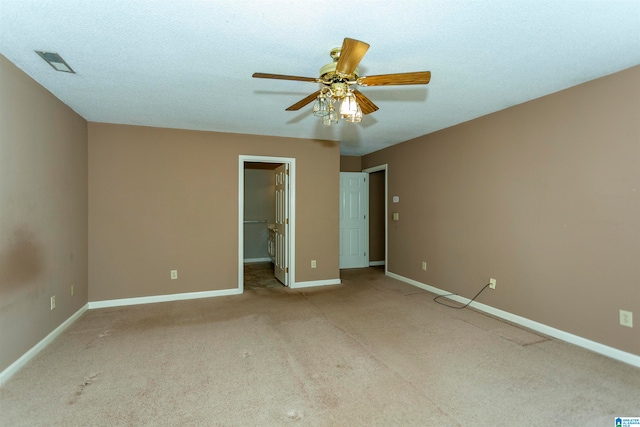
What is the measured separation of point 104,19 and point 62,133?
6.51ft

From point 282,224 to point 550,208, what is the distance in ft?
11.6

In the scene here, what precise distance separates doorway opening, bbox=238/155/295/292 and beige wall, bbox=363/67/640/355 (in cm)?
216

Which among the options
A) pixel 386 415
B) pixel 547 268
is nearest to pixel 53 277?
pixel 386 415

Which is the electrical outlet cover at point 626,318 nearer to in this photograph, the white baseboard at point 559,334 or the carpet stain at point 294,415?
the white baseboard at point 559,334

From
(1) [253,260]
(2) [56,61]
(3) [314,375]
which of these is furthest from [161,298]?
(1) [253,260]

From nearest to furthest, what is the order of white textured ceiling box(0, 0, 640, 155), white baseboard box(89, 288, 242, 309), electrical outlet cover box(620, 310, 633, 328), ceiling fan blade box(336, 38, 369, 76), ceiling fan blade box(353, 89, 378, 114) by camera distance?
ceiling fan blade box(336, 38, 369, 76)
white textured ceiling box(0, 0, 640, 155)
ceiling fan blade box(353, 89, 378, 114)
electrical outlet cover box(620, 310, 633, 328)
white baseboard box(89, 288, 242, 309)

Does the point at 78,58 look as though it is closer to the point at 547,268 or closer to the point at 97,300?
the point at 97,300

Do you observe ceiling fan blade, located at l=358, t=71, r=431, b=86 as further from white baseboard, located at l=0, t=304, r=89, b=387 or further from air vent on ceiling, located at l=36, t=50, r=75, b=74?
white baseboard, located at l=0, t=304, r=89, b=387

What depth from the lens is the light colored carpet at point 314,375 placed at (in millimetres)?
1897

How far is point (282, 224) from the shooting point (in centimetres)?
516

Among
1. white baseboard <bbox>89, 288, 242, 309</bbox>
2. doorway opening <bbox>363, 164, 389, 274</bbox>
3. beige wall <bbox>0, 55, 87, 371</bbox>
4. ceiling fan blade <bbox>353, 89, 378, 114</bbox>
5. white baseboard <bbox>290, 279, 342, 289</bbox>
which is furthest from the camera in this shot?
doorway opening <bbox>363, 164, 389, 274</bbox>

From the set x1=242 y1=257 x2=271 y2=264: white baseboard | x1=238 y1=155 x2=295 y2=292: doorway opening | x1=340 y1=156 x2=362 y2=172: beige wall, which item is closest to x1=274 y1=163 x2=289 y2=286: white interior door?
x1=238 y1=155 x2=295 y2=292: doorway opening

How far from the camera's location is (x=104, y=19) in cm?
185

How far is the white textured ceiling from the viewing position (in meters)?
1.77
